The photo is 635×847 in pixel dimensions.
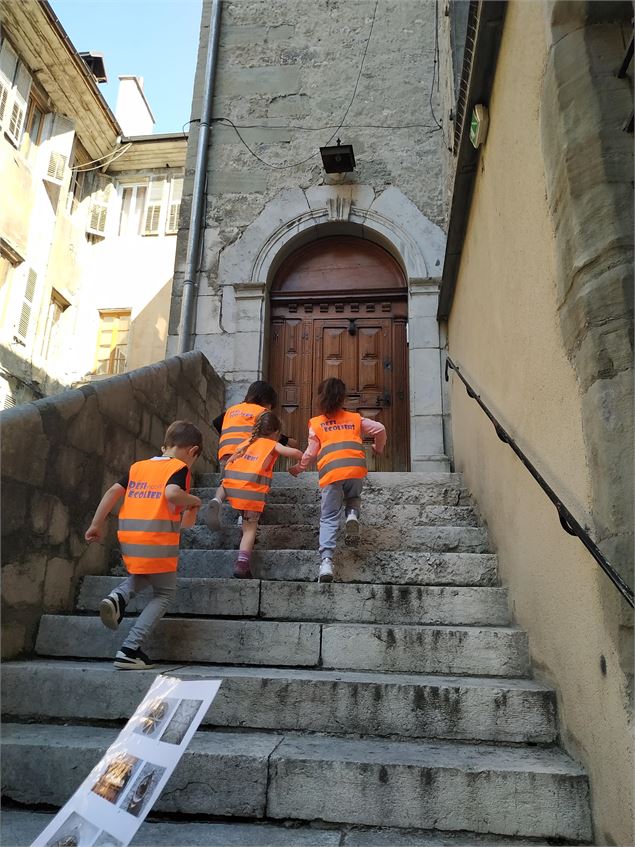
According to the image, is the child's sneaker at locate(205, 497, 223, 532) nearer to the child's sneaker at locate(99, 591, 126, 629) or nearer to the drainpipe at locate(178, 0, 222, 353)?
the child's sneaker at locate(99, 591, 126, 629)

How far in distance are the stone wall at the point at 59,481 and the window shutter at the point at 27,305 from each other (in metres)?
8.54

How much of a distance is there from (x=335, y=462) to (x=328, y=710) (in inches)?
58.4

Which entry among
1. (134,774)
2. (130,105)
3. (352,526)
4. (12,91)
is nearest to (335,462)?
(352,526)

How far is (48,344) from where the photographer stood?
1252cm

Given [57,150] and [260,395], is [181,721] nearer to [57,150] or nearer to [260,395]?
[260,395]

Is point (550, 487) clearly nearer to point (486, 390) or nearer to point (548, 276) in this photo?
point (548, 276)

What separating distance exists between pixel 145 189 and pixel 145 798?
1466 centimetres

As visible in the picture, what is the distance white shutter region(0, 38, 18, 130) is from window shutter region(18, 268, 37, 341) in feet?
8.91

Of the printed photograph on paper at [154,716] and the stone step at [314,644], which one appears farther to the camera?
the stone step at [314,644]

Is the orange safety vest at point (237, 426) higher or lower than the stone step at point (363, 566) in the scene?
higher

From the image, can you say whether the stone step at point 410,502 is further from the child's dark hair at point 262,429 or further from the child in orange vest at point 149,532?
the child in orange vest at point 149,532

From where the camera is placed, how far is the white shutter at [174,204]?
13766mm

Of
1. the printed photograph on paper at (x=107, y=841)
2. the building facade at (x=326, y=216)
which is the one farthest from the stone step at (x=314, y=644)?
Result: the building facade at (x=326, y=216)

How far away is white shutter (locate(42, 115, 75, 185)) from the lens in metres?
12.4
